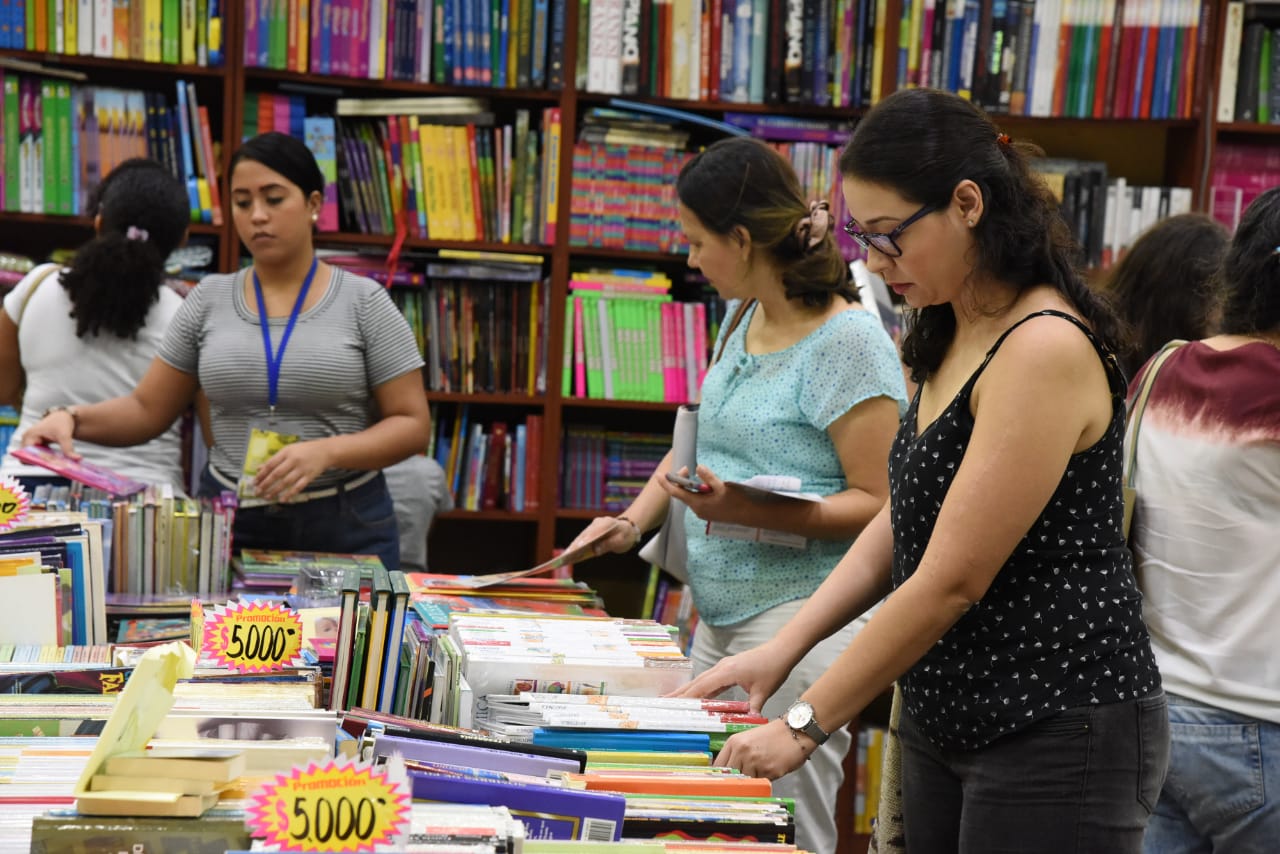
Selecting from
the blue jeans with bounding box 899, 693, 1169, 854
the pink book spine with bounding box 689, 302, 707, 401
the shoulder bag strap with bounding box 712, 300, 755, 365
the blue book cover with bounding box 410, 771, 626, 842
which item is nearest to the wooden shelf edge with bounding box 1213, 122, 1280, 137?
the pink book spine with bounding box 689, 302, 707, 401

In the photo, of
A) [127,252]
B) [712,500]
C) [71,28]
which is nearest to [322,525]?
[127,252]

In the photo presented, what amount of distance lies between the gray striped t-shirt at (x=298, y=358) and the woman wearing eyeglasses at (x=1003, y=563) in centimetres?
150

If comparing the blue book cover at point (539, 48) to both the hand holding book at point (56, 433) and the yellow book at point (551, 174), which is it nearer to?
the yellow book at point (551, 174)

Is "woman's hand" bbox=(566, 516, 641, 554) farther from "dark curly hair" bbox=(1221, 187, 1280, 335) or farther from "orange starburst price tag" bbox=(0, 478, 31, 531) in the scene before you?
"dark curly hair" bbox=(1221, 187, 1280, 335)

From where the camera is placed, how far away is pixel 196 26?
383cm

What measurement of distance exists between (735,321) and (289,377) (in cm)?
92

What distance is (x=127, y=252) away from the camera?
3072mm

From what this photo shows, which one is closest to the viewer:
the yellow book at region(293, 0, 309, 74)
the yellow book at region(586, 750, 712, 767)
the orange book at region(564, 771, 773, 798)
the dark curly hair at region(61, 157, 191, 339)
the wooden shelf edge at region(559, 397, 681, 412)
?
the orange book at region(564, 771, 773, 798)

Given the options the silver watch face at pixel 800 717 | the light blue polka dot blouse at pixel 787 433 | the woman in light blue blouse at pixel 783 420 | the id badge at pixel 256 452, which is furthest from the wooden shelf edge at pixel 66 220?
the silver watch face at pixel 800 717

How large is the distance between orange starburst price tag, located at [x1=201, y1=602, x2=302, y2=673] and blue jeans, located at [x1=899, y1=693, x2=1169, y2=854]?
2.70ft

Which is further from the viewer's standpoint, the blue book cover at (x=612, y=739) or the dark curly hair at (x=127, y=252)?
the dark curly hair at (x=127, y=252)

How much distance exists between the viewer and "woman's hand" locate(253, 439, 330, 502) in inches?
100

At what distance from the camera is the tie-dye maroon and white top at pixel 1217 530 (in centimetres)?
176

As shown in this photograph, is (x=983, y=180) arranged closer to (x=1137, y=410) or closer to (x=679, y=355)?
(x=1137, y=410)
